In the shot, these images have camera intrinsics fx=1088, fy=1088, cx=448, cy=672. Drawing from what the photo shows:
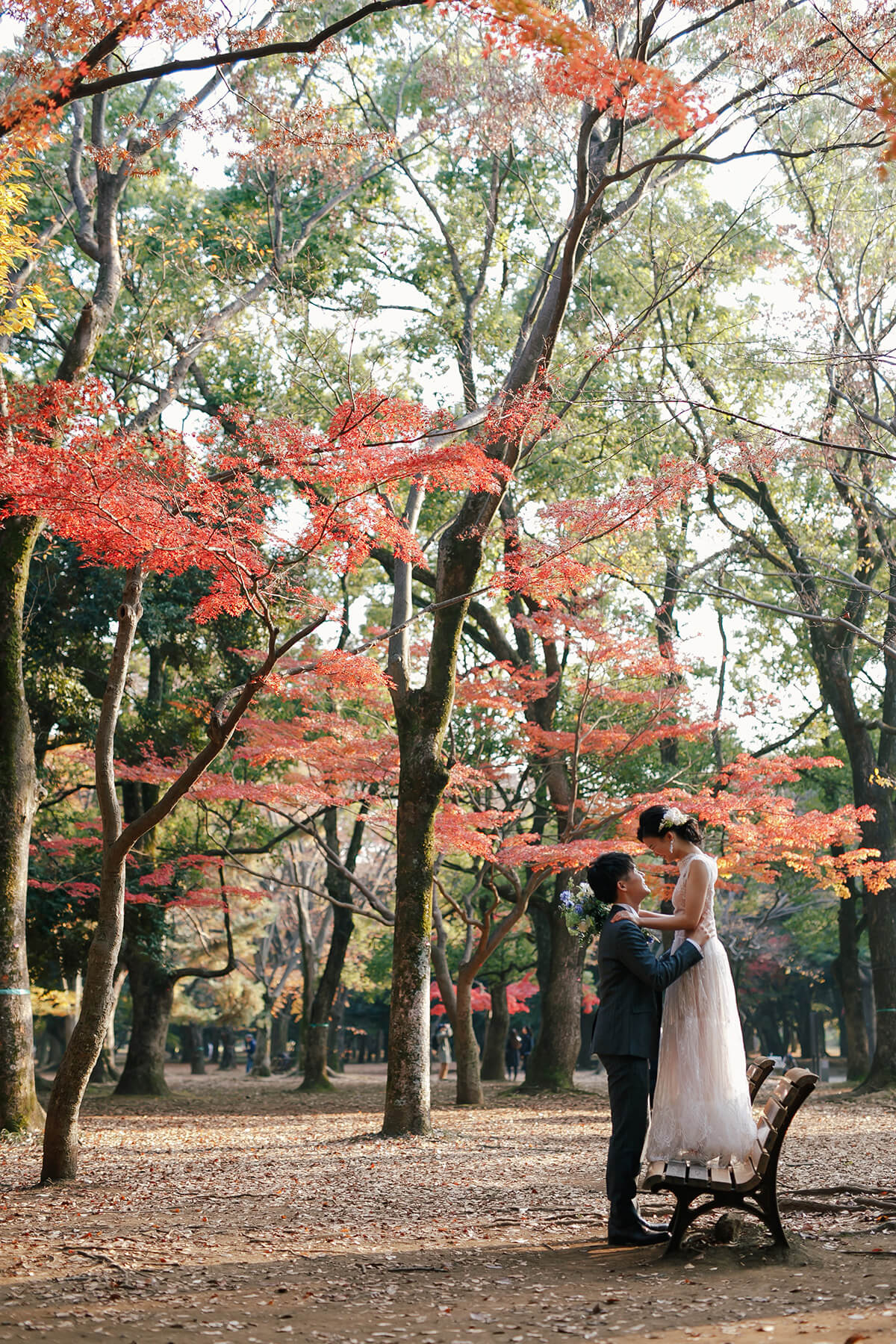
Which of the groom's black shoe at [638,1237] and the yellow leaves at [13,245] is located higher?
the yellow leaves at [13,245]

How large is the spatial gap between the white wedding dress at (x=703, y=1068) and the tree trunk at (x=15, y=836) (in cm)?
593

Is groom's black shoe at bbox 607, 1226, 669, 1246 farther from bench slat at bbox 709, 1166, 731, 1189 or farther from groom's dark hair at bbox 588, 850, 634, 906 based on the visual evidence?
groom's dark hair at bbox 588, 850, 634, 906

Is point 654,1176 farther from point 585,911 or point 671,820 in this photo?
point 671,820

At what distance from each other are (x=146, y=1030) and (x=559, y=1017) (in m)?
6.25

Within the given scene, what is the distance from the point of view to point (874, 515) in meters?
13.7

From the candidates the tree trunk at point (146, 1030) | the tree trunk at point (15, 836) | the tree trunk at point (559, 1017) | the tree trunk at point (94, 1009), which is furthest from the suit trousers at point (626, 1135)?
the tree trunk at point (146, 1030)

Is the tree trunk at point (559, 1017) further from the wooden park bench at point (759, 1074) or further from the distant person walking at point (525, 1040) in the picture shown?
the distant person walking at point (525, 1040)

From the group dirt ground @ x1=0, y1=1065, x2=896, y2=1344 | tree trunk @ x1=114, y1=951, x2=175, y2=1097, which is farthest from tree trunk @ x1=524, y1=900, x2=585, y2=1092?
dirt ground @ x1=0, y1=1065, x2=896, y2=1344

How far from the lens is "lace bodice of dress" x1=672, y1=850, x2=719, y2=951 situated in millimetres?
4602

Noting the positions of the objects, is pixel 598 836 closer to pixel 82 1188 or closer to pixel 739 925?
pixel 82 1188

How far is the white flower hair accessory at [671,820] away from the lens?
4754 mm

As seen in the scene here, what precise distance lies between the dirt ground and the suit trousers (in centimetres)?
18

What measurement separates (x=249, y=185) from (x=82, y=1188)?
1219cm

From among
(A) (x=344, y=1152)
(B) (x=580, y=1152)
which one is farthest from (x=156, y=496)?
(B) (x=580, y=1152)
